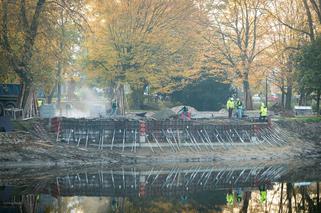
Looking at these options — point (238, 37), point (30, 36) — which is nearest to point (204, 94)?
point (238, 37)

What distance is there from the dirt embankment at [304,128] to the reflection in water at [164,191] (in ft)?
40.4

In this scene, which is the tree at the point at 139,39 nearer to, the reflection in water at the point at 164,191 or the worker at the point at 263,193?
the reflection in water at the point at 164,191

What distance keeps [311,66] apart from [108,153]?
20333 millimetres

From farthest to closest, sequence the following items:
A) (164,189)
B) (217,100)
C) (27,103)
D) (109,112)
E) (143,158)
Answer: (217,100) < (109,112) < (27,103) < (143,158) < (164,189)

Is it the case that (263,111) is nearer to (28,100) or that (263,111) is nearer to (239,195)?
(28,100)

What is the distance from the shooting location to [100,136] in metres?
43.7

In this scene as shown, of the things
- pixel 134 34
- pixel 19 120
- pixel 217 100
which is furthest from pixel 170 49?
pixel 19 120

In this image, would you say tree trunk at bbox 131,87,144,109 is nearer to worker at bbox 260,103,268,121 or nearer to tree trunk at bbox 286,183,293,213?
worker at bbox 260,103,268,121

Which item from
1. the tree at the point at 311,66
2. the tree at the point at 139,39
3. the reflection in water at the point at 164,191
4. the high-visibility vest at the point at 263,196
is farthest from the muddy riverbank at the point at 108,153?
the high-visibility vest at the point at 263,196

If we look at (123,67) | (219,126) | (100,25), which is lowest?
(219,126)

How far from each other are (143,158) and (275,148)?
37.6ft

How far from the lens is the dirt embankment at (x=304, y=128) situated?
50.6m

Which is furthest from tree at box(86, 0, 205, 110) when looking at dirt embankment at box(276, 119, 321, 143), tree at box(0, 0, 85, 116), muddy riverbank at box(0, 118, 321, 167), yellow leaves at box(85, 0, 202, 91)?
dirt embankment at box(276, 119, 321, 143)

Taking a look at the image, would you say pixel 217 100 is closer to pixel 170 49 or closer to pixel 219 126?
pixel 170 49
